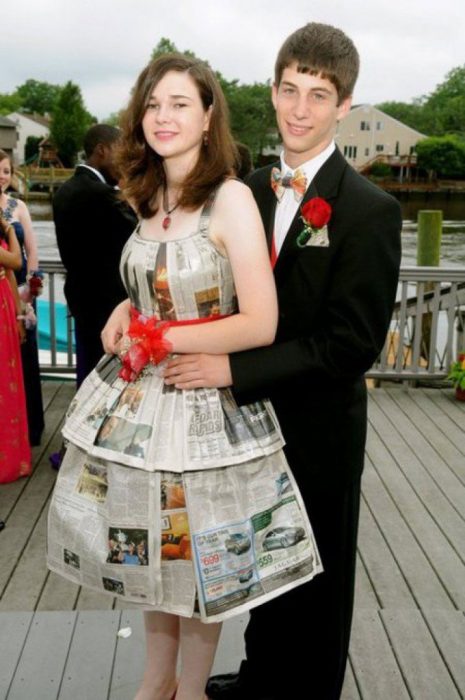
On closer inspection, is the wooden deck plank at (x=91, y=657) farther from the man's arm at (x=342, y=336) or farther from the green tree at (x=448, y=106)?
the green tree at (x=448, y=106)

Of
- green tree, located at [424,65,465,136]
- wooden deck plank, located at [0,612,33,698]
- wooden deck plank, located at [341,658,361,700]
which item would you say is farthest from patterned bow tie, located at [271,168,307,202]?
green tree, located at [424,65,465,136]

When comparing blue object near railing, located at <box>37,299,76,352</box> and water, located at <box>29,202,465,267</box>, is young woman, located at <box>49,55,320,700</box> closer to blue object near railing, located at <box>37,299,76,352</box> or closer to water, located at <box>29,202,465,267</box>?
blue object near railing, located at <box>37,299,76,352</box>

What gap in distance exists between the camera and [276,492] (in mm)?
1664

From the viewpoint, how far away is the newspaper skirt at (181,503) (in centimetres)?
159

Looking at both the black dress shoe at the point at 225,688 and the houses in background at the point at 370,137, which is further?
the houses in background at the point at 370,137

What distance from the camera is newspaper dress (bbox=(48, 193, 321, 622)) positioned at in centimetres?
159

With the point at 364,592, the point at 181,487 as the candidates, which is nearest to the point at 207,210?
the point at 181,487

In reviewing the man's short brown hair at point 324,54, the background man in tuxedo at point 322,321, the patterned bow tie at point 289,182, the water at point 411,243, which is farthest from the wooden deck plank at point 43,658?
the water at point 411,243

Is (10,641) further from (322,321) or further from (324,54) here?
(324,54)

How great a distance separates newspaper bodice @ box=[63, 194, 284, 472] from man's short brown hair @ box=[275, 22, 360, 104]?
0.35 m

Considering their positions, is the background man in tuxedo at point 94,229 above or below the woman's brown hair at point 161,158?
below

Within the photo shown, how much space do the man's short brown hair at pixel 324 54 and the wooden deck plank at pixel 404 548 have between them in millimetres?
1822

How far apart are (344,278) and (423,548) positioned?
1866mm

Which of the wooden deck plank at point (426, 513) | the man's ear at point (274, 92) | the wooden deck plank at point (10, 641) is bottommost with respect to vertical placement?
the wooden deck plank at point (426, 513)
